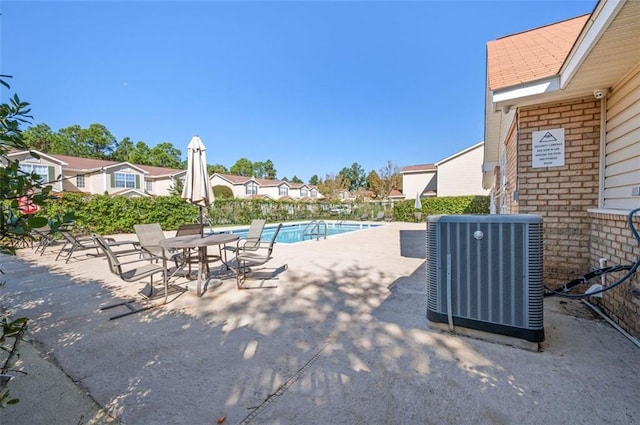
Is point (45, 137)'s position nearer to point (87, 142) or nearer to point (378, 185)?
point (87, 142)

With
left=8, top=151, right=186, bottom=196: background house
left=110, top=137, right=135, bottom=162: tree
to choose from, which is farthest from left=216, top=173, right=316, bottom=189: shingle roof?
left=110, top=137, right=135, bottom=162: tree

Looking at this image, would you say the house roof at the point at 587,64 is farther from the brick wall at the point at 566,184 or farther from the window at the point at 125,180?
the window at the point at 125,180

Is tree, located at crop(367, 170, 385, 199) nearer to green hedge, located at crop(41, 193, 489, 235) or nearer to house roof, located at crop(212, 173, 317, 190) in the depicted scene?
house roof, located at crop(212, 173, 317, 190)

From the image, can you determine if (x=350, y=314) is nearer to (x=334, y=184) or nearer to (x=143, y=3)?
(x=143, y=3)

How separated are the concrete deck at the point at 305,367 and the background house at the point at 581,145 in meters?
0.78

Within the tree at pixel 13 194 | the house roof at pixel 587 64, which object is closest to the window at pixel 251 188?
the house roof at pixel 587 64

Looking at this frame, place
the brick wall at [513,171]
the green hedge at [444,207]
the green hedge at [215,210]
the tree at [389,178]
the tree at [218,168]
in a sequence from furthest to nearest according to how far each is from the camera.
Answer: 1. the tree at [218,168]
2. the tree at [389,178]
3. the green hedge at [444,207]
4. the green hedge at [215,210]
5. the brick wall at [513,171]

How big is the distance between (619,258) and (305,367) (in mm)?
3743

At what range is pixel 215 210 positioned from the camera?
18203 mm

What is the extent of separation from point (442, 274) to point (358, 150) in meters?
51.9

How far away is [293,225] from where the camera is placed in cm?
2012

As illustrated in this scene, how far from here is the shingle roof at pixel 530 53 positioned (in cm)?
405

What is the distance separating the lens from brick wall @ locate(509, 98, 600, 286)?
4016mm

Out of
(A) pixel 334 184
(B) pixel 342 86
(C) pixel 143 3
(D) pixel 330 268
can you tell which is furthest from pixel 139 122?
(D) pixel 330 268
